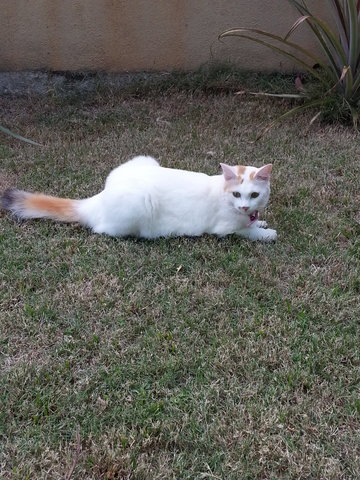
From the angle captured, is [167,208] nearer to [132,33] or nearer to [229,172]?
[229,172]

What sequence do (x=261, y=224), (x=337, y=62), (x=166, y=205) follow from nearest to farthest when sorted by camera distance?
(x=166, y=205), (x=261, y=224), (x=337, y=62)

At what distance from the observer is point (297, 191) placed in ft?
12.6

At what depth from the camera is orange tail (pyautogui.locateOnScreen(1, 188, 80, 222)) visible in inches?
131

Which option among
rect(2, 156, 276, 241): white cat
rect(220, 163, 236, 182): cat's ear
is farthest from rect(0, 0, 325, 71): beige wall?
rect(220, 163, 236, 182): cat's ear

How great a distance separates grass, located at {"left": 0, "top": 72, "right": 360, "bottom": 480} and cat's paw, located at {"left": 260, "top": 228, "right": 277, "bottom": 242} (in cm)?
9

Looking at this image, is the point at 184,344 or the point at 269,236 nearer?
the point at 184,344

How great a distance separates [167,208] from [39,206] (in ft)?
2.66

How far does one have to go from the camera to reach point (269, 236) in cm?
329

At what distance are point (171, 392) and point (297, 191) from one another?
210 cm

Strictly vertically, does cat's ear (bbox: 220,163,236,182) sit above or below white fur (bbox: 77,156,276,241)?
above

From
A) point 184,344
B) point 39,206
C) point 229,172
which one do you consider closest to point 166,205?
point 229,172

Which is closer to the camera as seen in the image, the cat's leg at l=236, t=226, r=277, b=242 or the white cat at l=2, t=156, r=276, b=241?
the white cat at l=2, t=156, r=276, b=241

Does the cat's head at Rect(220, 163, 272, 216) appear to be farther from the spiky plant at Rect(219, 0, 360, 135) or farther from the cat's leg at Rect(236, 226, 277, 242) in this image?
the spiky plant at Rect(219, 0, 360, 135)

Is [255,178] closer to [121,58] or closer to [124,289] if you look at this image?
[124,289]
